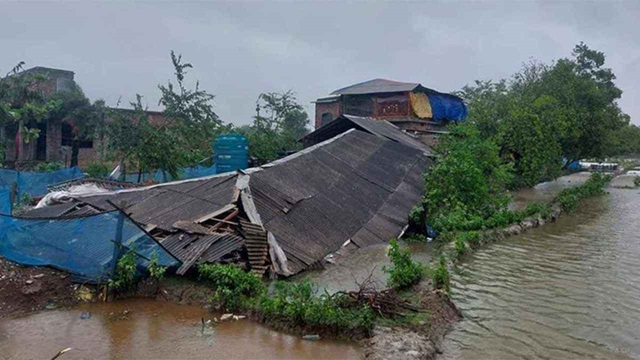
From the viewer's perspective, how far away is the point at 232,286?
7.86 metres

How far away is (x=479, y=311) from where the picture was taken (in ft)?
26.3

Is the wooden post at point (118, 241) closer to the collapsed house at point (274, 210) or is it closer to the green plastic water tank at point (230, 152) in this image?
the collapsed house at point (274, 210)

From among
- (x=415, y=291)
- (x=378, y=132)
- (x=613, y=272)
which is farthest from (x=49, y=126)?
(x=613, y=272)

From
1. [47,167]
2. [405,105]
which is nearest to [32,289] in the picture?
[47,167]

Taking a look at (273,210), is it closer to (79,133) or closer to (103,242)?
(103,242)

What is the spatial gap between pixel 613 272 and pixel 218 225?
A: 8842 millimetres

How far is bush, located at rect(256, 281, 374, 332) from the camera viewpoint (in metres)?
6.65

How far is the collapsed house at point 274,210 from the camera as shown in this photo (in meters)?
9.21

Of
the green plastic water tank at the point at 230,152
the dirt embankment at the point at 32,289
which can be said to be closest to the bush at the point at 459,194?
the green plastic water tank at the point at 230,152

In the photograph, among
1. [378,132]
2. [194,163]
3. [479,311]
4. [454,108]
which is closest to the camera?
[479,311]

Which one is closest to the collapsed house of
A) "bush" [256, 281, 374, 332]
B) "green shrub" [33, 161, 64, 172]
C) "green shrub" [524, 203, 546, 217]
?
"bush" [256, 281, 374, 332]

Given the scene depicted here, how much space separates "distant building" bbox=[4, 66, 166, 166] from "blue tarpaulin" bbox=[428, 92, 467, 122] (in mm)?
16381

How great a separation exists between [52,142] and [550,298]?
2494 centimetres

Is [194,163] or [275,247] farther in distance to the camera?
[194,163]
